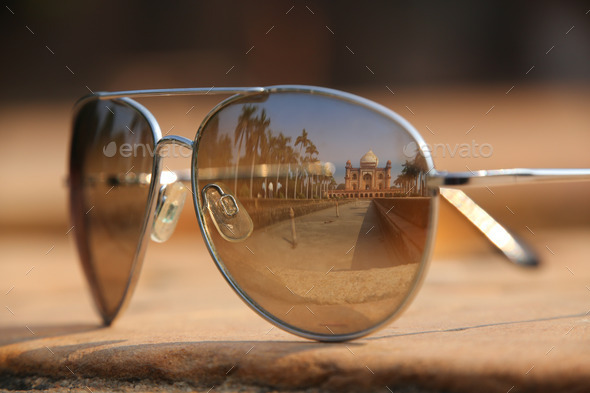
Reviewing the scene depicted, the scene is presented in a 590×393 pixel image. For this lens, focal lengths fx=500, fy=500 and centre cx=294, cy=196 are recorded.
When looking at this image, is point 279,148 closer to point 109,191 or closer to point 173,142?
point 173,142

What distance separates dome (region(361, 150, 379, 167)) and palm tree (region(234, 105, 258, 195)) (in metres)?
0.14

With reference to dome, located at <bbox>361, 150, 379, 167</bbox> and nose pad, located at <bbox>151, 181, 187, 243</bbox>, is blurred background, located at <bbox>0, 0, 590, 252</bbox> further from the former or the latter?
dome, located at <bbox>361, 150, 379, 167</bbox>

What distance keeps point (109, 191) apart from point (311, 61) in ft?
4.43

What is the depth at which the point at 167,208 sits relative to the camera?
708mm

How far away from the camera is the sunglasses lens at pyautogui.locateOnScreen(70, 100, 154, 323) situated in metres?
0.74

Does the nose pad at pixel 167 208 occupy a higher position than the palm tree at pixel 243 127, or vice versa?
the palm tree at pixel 243 127

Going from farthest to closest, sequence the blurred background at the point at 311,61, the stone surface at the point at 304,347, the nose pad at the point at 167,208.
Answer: the blurred background at the point at 311,61 < the nose pad at the point at 167,208 < the stone surface at the point at 304,347

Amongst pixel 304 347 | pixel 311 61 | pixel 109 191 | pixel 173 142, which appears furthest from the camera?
pixel 311 61

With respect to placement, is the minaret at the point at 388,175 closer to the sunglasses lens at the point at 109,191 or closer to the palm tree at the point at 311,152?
the palm tree at the point at 311,152

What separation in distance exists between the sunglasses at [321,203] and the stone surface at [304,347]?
5cm

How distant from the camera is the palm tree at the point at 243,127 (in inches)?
22.2

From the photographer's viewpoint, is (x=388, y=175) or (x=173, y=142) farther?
(x=173, y=142)

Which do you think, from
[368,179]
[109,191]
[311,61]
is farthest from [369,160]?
[311,61]

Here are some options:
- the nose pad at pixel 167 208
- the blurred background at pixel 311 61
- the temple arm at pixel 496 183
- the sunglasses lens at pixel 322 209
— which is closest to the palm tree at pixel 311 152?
the sunglasses lens at pixel 322 209
